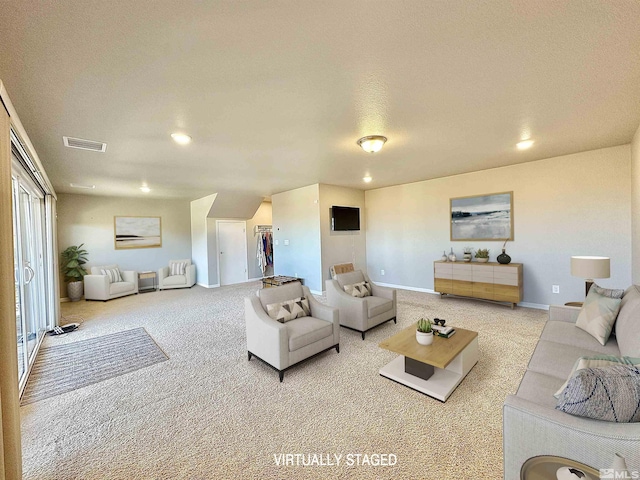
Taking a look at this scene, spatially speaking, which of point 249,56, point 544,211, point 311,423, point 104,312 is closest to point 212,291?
point 104,312

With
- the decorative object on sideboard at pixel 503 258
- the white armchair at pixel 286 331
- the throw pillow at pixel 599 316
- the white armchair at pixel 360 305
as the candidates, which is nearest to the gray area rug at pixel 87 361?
the white armchair at pixel 286 331

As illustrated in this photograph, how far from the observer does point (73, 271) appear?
6.02m

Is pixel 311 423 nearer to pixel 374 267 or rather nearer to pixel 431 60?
pixel 431 60

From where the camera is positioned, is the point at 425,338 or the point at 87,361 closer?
the point at 425,338

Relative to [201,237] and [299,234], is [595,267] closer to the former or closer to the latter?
[299,234]

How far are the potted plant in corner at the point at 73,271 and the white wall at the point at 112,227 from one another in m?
0.23

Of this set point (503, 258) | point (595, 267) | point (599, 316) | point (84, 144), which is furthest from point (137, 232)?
point (595, 267)

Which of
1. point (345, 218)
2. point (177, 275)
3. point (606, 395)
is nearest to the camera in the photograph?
point (606, 395)

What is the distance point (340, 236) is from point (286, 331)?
4.00 metres

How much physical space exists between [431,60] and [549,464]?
7.38 ft

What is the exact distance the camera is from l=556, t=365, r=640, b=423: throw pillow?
3.55 feet

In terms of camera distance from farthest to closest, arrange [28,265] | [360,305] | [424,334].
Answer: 1. [360,305]
2. [28,265]
3. [424,334]

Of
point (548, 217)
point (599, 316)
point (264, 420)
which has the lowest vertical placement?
point (264, 420)

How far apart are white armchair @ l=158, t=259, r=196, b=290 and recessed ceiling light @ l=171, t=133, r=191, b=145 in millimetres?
5095
